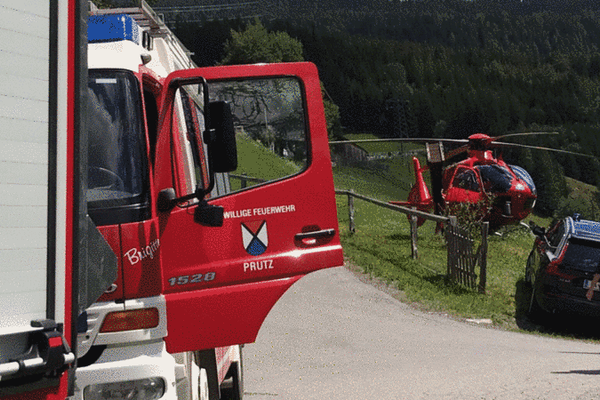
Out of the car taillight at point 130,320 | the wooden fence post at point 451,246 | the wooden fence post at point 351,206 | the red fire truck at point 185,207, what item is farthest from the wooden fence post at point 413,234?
the car taillight at point 130,320

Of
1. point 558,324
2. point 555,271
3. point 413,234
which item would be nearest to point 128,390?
point 555,271

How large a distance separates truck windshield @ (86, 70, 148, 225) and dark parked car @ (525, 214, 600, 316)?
882 centimetres

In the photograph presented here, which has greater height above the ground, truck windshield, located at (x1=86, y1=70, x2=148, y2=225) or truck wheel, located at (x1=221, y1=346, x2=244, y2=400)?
truck windshield, located at (x1=86, y1=70, x2=148, y2=225)

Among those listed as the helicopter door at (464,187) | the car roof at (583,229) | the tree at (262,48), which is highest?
the tree at (262,48)

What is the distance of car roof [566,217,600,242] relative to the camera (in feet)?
38.7

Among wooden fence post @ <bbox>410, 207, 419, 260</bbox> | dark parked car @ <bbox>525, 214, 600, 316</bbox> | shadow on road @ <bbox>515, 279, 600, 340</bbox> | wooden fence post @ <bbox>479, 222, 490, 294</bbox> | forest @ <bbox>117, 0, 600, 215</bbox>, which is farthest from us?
forest @ <bbox>117, 0, 600, 215</bbox>

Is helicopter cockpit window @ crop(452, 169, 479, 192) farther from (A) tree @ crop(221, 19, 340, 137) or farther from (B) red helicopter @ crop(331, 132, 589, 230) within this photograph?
(A) tree @ crop(221, 19, 340, 137)

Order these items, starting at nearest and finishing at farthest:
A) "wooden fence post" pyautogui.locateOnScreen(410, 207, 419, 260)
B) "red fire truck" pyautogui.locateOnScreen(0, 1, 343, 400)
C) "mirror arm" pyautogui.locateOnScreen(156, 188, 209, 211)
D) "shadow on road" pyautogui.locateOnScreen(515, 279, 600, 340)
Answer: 1. "red fire truck" pyautogui.locateOnScreen(0, 1, 343, 400)
2. "mirror arm" pyautogui.locateOnScreen(156, 188, 209, 211)
3. "shadow on road" pyautogui.locateOnScreen(515, 279, 600, 340)
4. "wooden fence post" pyautogui.locateOnScreen(410, 207, 419, 260)

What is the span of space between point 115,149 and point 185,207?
1.70 feet

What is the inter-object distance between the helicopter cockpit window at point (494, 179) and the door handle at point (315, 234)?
17802mm

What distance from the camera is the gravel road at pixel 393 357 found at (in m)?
6.73

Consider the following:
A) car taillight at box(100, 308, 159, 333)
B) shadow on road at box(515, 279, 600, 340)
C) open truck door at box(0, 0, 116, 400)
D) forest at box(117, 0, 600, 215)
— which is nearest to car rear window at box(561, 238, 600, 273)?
shadow on road at box(515, 279, 600, 340)

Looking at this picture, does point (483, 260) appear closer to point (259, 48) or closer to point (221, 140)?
point (221, 140)

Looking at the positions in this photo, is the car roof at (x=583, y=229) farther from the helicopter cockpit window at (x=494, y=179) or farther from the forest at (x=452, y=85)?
the forest at (x=452, y=85)
